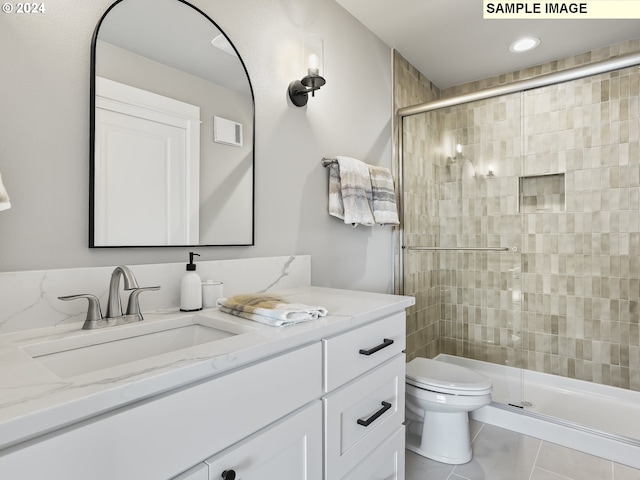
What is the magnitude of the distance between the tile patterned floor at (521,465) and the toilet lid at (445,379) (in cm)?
37

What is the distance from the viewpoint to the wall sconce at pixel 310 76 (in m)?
1.67

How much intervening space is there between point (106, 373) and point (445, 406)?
166 cm

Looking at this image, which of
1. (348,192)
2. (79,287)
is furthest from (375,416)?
(348,192)

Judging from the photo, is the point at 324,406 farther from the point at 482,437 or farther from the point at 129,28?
the point at 482,437

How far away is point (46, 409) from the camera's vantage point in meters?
0.50

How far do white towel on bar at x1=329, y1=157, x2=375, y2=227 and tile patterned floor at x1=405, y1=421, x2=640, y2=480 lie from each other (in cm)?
125

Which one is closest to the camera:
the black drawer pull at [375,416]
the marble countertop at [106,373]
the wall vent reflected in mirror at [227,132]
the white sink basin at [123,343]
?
the marble countertop at [106,373]

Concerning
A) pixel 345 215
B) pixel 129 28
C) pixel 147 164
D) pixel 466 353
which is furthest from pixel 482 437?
pixel 129 28

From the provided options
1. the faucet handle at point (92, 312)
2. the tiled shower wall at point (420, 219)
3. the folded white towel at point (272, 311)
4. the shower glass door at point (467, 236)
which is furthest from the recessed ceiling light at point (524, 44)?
the faucet handle at point (92, 312)

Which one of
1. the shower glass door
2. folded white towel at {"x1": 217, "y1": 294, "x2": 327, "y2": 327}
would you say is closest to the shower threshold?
the shower glass door

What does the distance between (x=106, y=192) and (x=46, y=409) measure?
75cm

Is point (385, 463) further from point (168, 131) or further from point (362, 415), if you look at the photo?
point (168, 131)

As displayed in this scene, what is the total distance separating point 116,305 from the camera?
103 centimetres

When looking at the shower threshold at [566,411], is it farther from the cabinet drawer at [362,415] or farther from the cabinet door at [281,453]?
the cabinet door at [281,453]
